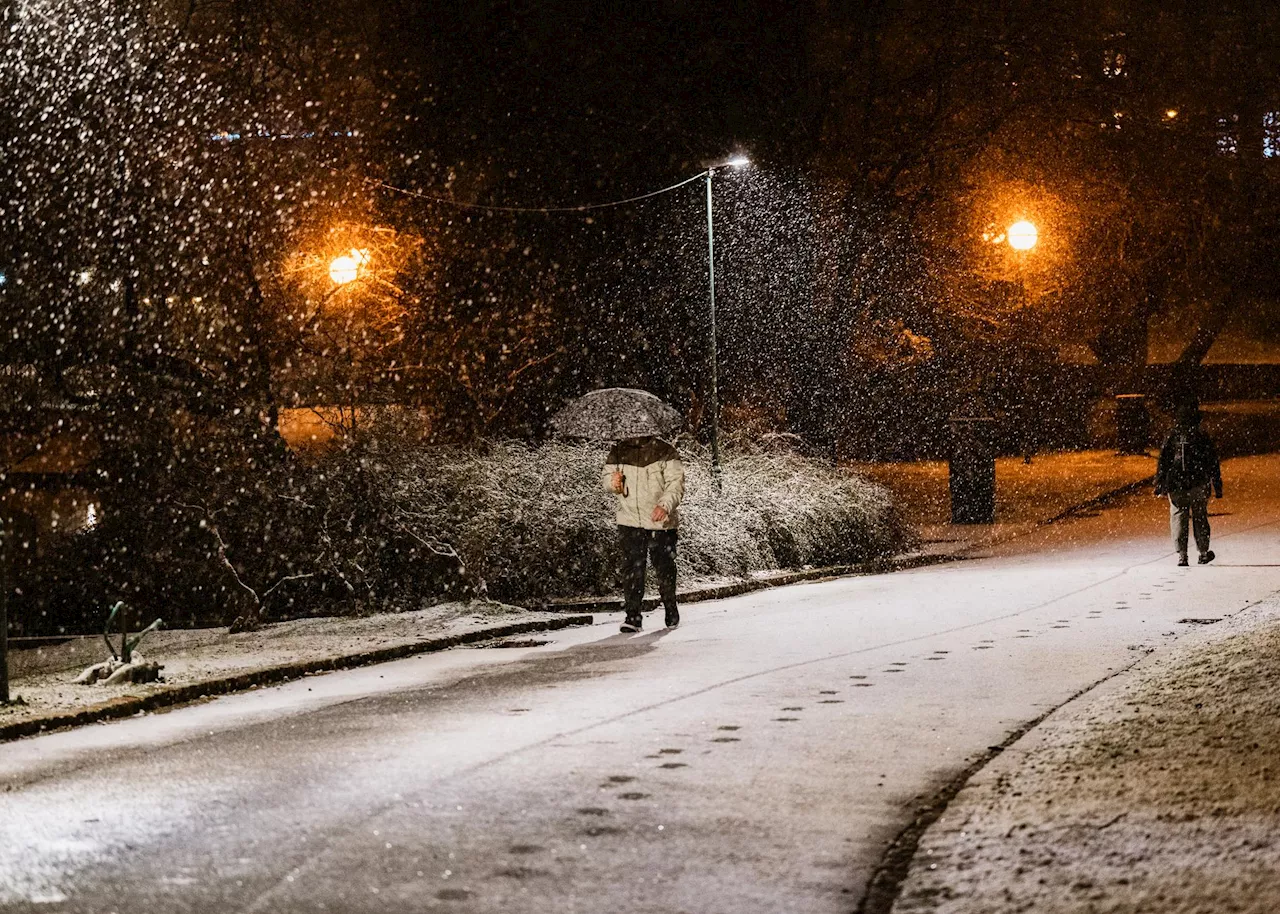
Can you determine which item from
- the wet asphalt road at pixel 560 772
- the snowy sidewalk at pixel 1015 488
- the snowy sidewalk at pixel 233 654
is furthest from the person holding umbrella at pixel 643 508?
the snowy sidewalk at pixel 1015 488

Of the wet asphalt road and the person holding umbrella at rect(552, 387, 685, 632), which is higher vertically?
the person holding umbrella at rect(552, 387, 685, 632)

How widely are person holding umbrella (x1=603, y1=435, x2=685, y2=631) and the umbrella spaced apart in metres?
5.02

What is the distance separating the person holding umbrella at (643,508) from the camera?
14477 millimetres

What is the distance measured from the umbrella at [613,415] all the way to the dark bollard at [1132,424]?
21898 millimetres

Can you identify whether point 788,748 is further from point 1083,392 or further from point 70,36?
point 1083,392

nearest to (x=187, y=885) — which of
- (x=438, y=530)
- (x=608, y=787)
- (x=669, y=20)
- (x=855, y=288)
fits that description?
(x=608, y=787)

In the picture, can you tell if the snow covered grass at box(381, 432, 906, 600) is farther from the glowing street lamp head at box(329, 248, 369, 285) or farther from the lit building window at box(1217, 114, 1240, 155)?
the lit building window at box(1217, 114, 1240, 155)

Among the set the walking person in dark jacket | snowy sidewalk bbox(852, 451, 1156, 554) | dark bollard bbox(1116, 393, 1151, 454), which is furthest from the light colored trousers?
dark bollard bbox(1116, 393, 1151, 454)

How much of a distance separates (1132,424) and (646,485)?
28.0 metres

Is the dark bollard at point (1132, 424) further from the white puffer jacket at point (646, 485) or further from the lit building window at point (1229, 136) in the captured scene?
the white puffer jacket at point (646, 485)

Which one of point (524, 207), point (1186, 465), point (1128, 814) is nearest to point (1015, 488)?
point (524, 207)

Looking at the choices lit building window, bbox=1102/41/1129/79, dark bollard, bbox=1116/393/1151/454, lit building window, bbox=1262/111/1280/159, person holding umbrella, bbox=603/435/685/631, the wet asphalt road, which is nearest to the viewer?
the wet asphalt road

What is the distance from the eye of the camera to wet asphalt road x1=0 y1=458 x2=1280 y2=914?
5.64 m

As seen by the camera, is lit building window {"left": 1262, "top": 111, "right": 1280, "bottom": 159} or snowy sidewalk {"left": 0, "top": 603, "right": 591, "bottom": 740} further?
lit building window {"left": 1262, "top": 111, "right": 1280, "bottom": 159}
